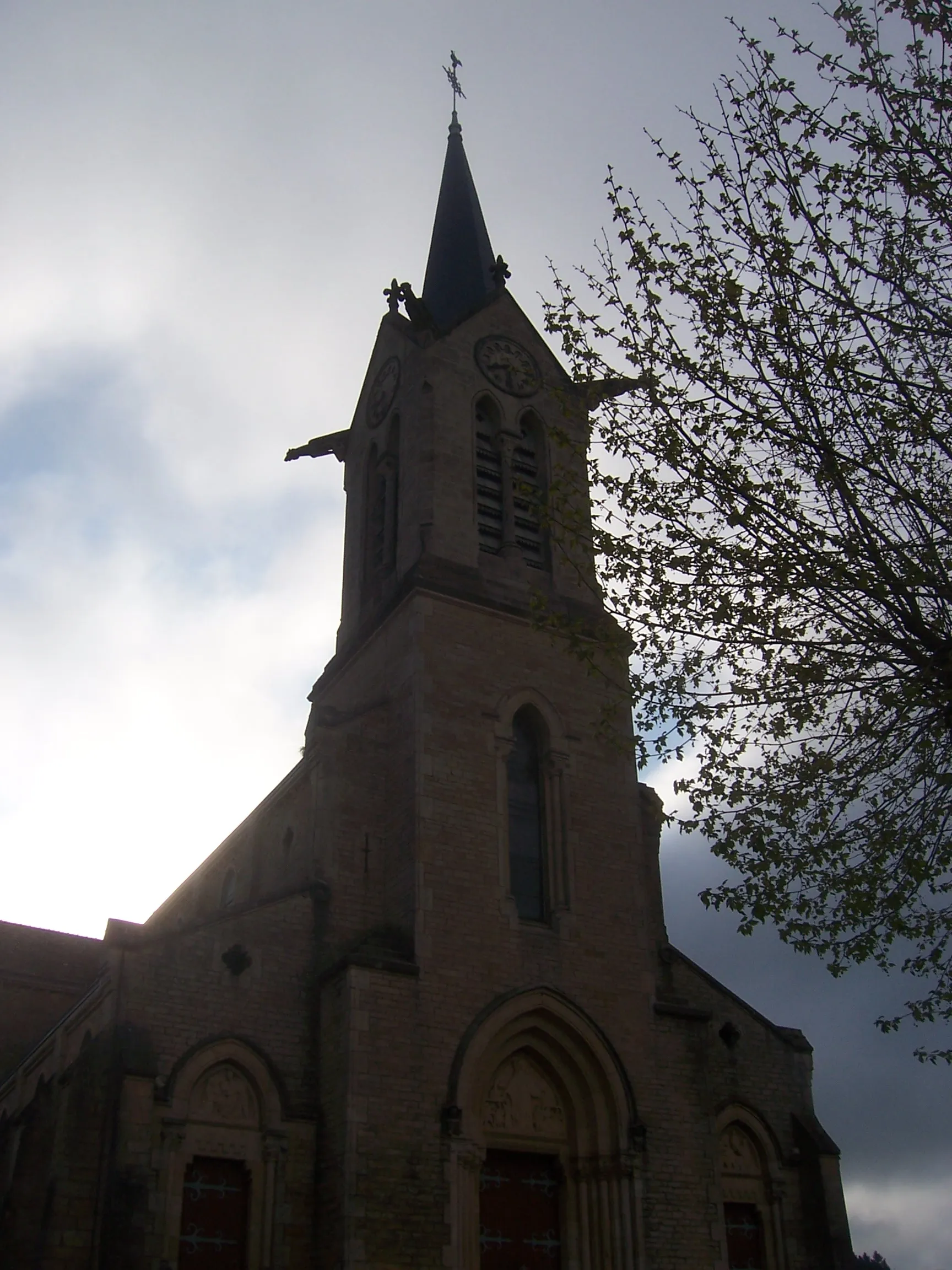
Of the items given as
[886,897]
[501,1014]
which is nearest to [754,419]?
[886,897]

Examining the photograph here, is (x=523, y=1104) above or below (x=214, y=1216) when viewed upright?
above

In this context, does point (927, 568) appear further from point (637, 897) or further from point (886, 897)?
point (637, 897)

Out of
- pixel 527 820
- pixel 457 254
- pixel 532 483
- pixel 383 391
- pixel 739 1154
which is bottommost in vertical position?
pixel 739 1154

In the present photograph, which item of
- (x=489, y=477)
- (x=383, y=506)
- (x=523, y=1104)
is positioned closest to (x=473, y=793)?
(x=523, y=1104)

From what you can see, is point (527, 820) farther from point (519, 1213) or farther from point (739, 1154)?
point (739, 1154)

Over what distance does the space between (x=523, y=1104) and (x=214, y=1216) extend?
421cm

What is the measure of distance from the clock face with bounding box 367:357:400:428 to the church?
1.03 meters

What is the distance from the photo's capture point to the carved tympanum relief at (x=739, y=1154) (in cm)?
1747

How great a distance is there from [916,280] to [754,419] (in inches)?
67.8

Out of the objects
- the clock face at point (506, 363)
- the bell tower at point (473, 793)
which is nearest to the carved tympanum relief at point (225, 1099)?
the bell tower at point (473, 793)

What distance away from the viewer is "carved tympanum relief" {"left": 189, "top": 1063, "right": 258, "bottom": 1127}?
14.3 m

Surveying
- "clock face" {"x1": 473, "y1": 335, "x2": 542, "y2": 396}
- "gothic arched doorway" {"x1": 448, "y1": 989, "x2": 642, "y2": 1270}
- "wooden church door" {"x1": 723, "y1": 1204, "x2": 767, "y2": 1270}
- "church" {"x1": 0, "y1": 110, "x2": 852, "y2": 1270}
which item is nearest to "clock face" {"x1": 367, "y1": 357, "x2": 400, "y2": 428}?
"church" {"x1": 0, "y1": 110, "x2": 852, "y2": 1270}

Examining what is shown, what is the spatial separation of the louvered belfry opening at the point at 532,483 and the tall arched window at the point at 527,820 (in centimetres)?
327

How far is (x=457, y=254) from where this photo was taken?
1008 inches
